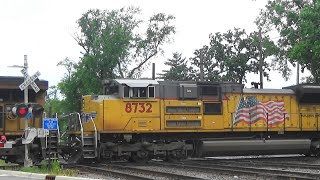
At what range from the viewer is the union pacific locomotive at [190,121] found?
1970 centimetres

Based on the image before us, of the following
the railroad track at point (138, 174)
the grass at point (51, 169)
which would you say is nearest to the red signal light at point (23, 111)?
the grass at point (51, 169)

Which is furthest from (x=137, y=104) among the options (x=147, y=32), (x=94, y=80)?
(x=147, y=32)

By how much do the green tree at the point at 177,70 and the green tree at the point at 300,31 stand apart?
103 ft

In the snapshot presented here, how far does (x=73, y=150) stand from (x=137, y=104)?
331 centimetres

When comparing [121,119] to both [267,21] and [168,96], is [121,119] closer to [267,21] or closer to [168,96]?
[168,96]

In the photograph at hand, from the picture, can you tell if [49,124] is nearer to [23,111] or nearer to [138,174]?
[23,111]

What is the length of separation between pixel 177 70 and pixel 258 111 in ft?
174

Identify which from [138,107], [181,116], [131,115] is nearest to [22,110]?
[131,115]

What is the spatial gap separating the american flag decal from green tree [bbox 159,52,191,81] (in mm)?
46157

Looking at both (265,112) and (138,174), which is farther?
(265,112)

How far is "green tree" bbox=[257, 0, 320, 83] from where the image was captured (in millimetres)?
26234

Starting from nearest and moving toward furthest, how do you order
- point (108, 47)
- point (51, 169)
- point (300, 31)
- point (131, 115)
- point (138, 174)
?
point (51, 169) → point (138, 174) → point (131, 115) → point (300, 31) → point (108, 47)

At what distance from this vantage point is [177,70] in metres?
74.8

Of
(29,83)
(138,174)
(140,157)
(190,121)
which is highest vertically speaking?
(29,83)
